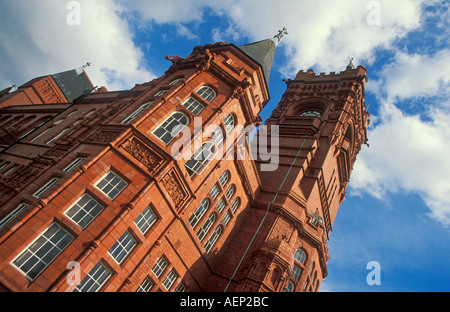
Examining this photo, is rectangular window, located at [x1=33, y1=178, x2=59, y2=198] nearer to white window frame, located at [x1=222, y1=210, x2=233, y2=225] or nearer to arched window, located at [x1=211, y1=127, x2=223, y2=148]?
arched window, located at [x1=211, y1=127, x2=223, y2=148]

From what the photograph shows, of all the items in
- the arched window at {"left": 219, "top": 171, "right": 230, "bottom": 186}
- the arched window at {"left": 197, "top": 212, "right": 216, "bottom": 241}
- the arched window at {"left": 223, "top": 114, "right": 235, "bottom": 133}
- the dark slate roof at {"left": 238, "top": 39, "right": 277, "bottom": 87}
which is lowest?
the arched window at {"left": 197, "top": 212, "right": 216, "bottom": 241}

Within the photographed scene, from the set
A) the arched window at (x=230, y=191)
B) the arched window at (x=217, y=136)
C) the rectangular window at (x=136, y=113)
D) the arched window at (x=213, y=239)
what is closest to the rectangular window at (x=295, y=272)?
the arched window at (x=213, y=239)

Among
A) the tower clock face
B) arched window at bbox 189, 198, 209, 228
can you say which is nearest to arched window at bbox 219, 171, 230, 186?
arched window at bbox 189, 198, 209, 228

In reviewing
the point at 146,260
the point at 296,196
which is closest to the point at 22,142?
the point at 146,260

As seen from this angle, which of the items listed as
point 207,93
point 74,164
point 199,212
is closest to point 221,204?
point 199,212

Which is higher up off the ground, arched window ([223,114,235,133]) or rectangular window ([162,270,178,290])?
arched window ([223,114,235,133])

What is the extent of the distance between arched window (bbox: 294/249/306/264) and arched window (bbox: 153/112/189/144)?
15.2 metres

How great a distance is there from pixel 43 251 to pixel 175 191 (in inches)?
304

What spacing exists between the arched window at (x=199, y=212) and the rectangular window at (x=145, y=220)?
12.6 feet

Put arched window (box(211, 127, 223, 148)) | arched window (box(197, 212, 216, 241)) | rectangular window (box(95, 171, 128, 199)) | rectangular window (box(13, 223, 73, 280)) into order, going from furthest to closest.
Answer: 1. arched window (box(197, 212, 216, 241))
2. arched window (box(211, 127, 223, 148))
3. rectangular window (box(95, 171, 128, 199))
4. rectangular window (box(13, 223, 73, 280))

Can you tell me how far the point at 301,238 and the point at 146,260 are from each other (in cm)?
1510

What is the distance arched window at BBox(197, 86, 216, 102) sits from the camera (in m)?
24.1

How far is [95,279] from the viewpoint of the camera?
16281mm

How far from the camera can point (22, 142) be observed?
102ft
